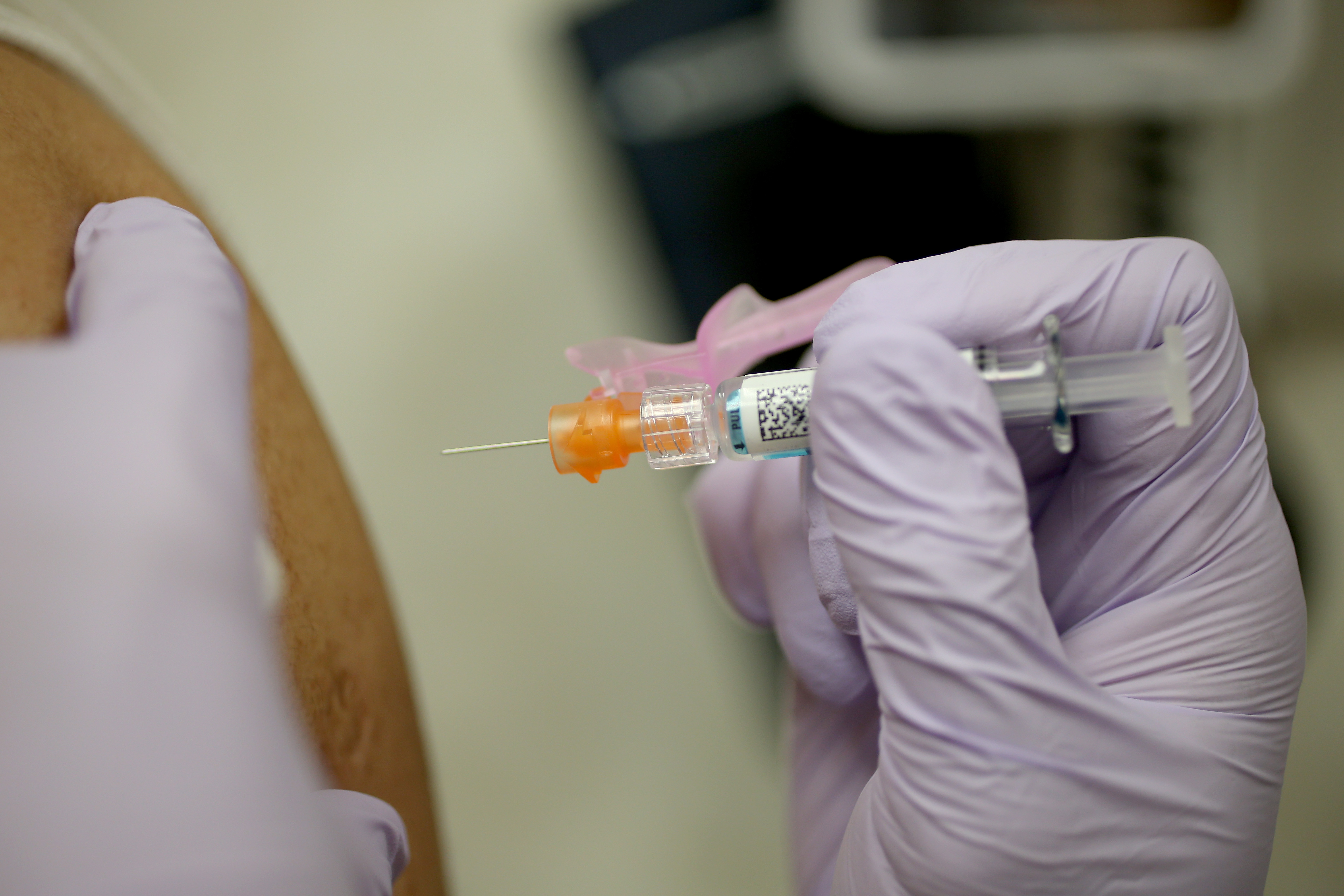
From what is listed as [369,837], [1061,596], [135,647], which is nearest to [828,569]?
[1061,596]

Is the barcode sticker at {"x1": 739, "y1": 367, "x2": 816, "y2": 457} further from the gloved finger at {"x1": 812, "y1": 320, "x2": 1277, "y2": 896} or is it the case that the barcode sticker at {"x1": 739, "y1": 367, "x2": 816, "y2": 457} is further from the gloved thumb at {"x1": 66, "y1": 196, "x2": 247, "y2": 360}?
the gloved thumb at {"x1": 66, "y1": 196, "x2": 247, "y2": 360}

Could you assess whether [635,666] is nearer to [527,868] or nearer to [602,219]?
[527,868]

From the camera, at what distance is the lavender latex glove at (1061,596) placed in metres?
0.61

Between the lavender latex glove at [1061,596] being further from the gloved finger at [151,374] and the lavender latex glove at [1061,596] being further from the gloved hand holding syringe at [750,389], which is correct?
the gloved finger at [151,374]

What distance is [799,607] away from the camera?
91 cm

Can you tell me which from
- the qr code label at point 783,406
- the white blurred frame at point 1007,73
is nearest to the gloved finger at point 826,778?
the qr code label at point 783,406

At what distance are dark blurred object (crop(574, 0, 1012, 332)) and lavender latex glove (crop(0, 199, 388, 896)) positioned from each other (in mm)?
883

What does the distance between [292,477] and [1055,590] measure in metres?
0.79

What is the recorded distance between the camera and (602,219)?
1461 millimetres

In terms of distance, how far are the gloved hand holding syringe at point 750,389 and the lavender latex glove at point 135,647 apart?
0.95 ft

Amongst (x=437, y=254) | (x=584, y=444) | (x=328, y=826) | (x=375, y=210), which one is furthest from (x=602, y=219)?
(x=328, y=826)

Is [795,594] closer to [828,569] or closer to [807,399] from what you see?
[828,569]

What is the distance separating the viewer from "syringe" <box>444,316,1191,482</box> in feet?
2.14

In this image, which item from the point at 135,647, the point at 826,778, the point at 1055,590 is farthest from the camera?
the point at 826,778
